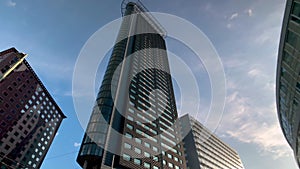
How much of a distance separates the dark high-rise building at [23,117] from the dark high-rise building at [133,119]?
34.6 metres

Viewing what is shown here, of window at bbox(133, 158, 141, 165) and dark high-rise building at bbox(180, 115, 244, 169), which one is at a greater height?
dark high-rise building at bbox(180, 115, 244, 169)

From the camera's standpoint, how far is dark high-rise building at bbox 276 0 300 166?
2162cm

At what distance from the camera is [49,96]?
8769cm

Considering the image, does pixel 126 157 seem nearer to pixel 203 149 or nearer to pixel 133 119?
pixel 133 119

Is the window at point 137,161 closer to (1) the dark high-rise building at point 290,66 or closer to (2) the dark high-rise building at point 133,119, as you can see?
(2) the dark high-rise building at point 133,119

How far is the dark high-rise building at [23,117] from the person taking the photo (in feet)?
197

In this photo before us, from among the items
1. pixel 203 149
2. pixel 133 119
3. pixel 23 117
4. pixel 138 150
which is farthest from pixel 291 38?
pixel 23 117

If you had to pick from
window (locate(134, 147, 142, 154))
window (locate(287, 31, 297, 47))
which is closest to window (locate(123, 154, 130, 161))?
window (locate(134, 147, 142, 154))

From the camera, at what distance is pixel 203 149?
90500 millimetres

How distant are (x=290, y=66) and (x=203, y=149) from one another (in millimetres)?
75742

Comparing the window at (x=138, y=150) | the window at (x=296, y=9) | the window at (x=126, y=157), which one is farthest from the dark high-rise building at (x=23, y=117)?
the window at (x=296, y=9)

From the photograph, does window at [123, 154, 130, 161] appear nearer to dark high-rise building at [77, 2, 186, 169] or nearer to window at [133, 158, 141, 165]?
dark high-rise building at [77, 2, 186, 169]

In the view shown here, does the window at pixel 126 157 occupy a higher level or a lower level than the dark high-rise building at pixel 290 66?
lower

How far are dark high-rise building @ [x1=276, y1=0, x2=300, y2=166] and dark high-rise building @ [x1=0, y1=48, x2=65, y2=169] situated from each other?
6972 centimetres
